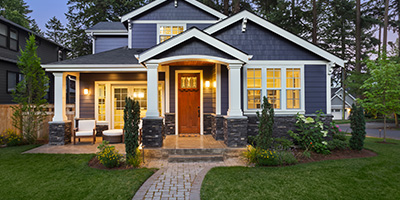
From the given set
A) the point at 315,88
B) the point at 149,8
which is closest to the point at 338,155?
the point at 315,88

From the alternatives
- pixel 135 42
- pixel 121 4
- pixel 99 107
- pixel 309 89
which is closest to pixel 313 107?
pixel 309 89

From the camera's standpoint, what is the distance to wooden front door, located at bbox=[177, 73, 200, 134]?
8.70 metres

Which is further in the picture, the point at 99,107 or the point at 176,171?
the point at 99,107

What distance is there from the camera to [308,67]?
8.04 meters

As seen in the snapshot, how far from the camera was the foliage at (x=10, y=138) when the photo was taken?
26.2 feet

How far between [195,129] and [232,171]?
371 cm

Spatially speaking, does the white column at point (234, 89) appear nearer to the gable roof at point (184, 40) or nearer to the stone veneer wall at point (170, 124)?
the gable roof at point (184, 40)

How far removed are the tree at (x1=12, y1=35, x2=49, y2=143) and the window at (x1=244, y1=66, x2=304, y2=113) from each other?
8088 mm

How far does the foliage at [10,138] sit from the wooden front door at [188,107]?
6048 millimetres

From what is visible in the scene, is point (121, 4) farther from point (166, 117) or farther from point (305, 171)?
point (305, 171)

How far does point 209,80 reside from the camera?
8.64 m

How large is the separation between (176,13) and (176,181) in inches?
324

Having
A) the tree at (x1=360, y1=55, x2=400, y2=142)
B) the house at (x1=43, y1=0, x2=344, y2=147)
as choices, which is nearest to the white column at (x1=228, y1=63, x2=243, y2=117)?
the house at (x1=43, y1=0, x2=344, y2=147)

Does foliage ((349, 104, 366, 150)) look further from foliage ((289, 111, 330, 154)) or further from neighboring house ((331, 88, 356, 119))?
neighboring house ((331, 88, 356, 119))
